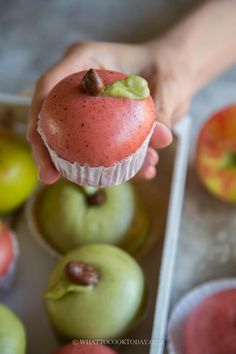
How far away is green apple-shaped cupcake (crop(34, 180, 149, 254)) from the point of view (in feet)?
2.40

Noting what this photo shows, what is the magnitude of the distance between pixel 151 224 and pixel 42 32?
0.60 meters

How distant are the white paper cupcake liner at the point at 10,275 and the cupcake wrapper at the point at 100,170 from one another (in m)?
0.23

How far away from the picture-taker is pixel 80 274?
63cm

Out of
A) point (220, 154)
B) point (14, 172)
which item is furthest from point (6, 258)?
point (220, 154)

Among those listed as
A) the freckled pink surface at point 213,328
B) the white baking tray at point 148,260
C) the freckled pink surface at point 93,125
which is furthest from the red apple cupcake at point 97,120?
the freckled pink surface at point 213,328

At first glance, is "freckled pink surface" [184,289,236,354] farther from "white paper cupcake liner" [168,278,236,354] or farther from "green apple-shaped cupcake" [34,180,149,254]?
"green apple-shaped cupcake" [34,180,149,254]

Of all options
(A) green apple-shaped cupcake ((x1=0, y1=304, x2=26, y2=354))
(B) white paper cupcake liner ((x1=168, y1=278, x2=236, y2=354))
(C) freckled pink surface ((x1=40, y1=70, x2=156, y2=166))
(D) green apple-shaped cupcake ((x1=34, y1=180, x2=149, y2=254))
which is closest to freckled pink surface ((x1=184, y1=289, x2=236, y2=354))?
(B) white paper cupcake liner ((x1=168, y1=278, x2=236, y2=354))

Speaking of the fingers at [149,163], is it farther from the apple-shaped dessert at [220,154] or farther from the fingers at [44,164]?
the apple-shaped dessert at [220,154]

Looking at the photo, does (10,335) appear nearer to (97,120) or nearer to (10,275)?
(10,275)

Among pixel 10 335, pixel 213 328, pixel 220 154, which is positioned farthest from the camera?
pixel 220 154

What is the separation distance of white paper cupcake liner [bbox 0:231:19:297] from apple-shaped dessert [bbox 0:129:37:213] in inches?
2.0

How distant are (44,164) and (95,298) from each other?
0.18 m

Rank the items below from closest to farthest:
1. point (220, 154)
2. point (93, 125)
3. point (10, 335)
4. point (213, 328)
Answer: point (93, 125), point (10, 335), point (213, 328), point (220, 154)

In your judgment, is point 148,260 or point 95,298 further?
point 148,260
